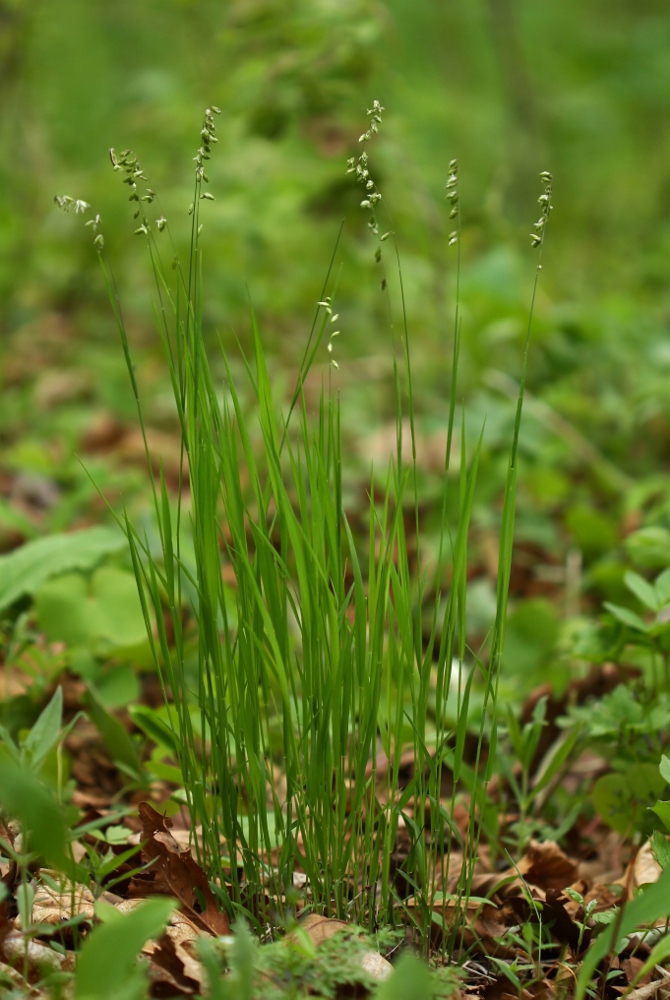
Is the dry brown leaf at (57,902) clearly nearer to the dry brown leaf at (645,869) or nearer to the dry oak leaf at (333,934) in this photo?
the dry oak leaf at (333,934)

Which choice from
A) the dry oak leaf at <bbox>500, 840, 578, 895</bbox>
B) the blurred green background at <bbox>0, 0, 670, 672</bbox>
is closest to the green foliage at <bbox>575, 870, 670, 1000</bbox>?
the dry oak leaf at <bbox>500, 840, 578, 895</bbox>

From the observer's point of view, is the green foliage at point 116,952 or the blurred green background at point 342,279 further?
the blurred green background at point 342,279

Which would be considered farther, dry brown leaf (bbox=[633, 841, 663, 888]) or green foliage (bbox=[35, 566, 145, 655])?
green foliage (bbox=[35, 566, 145, 655])

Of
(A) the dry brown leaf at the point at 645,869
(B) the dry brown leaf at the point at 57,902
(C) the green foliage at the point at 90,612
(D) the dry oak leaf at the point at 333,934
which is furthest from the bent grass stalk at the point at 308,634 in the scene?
(C) the green foliage at the point at 90,612

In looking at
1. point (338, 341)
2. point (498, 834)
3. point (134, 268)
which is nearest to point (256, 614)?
point (498, 834)

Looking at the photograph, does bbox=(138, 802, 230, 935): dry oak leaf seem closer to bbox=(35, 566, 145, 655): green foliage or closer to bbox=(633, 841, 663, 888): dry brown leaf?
bbox=(35, 566, 145, 655): green foliage

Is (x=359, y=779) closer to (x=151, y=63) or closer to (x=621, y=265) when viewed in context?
(x=621, y=265)
